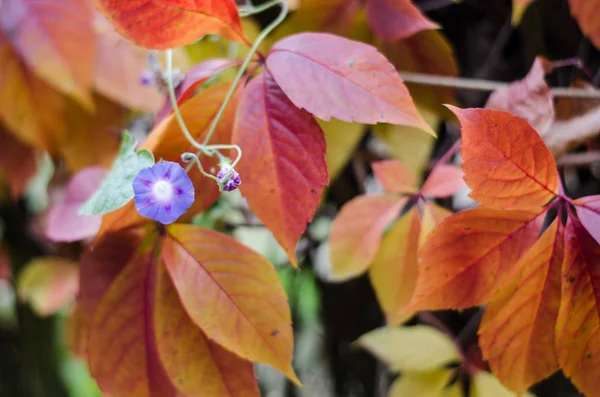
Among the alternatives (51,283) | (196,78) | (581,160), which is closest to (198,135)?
(196,78)

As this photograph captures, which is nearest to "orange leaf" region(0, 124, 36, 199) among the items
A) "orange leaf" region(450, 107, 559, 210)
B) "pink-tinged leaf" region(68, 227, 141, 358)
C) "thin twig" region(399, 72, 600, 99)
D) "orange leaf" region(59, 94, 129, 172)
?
"orange leaf" region(59, 94, 129, 172)

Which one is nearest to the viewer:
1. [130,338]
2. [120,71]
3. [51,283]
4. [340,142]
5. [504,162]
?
[504,162]

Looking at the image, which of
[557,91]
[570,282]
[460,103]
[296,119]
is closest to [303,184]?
[296,119]

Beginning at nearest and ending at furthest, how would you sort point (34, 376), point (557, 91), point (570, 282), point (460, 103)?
point (570, 282) → point (557, 91) → point (460, 103) → point (34, 376)

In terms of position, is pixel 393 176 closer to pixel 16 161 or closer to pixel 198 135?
pixel 198 135

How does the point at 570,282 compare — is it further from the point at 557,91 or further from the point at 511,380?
the point at 557,91

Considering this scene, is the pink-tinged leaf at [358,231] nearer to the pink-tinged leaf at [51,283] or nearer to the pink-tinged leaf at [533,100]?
the pink-tinged leaf at [533,100]
